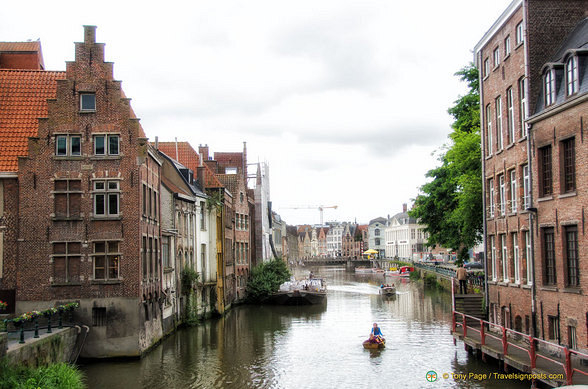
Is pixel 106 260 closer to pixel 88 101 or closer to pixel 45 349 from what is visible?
pixel 45 349

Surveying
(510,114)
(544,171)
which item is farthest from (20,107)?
(544,171)

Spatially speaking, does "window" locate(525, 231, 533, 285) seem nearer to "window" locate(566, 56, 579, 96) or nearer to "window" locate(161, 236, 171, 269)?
"window" locate(566, 56, 579, 96)

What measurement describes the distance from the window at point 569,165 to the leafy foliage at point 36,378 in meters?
15.0

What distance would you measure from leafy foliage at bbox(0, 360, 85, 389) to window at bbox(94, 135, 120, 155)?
1041 cm

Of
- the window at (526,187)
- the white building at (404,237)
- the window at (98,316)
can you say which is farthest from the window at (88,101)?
the white building at (404,237)

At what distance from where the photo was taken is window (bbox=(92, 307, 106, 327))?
25719mm

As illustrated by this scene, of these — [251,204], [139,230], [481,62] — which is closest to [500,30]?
[481,62]

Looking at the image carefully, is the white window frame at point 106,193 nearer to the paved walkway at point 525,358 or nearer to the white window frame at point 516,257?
the paved walkway at point 525,358

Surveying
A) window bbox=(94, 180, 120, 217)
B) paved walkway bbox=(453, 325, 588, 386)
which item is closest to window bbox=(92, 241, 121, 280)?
window bbox=(94, 180, 120, 217)

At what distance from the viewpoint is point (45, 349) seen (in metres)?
20.8

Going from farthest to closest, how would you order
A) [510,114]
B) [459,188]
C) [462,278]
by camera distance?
1. [459,188]
2. [462,278]
3. [510,114]

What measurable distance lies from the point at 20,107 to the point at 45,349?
40.4 feet

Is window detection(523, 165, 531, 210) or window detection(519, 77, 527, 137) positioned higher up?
window detection(519, 77, 527, 137)

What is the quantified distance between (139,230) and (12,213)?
512cm
